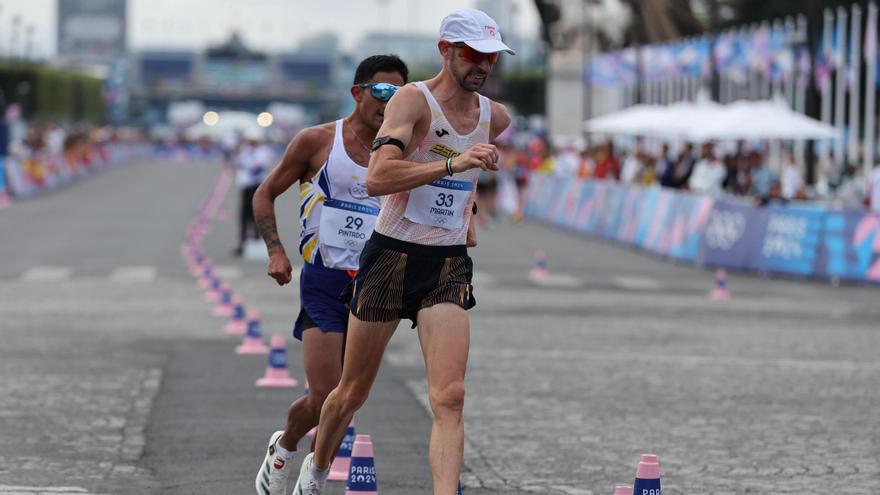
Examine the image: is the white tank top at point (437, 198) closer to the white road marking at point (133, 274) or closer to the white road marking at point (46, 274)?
the white road marking at point (133, 274)

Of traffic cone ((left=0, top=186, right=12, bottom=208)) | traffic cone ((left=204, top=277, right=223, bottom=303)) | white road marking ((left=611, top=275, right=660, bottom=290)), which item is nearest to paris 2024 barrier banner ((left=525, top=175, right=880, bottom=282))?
white road marking ((left=611, top=275, right=660, bottom=290))

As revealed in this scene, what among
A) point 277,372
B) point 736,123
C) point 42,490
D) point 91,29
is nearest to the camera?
point 42,490

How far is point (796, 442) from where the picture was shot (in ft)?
34.7

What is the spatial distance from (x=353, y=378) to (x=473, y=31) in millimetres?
1384

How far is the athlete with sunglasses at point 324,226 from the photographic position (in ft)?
26.4

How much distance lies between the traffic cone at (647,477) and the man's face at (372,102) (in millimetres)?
2018

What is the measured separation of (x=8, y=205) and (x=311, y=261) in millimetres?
35979

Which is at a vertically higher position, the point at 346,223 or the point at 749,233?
the point at 346,223

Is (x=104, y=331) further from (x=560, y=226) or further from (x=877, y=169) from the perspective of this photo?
(x=560, y=226)

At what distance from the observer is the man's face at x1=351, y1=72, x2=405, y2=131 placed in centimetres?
811

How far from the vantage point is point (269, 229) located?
841 centimetres

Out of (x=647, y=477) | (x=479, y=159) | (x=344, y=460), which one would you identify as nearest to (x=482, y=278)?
(x=344, y=460)

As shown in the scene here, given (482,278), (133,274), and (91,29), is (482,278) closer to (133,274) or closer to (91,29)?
(133,274)

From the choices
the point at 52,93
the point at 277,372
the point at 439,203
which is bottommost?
the point at 277,372
